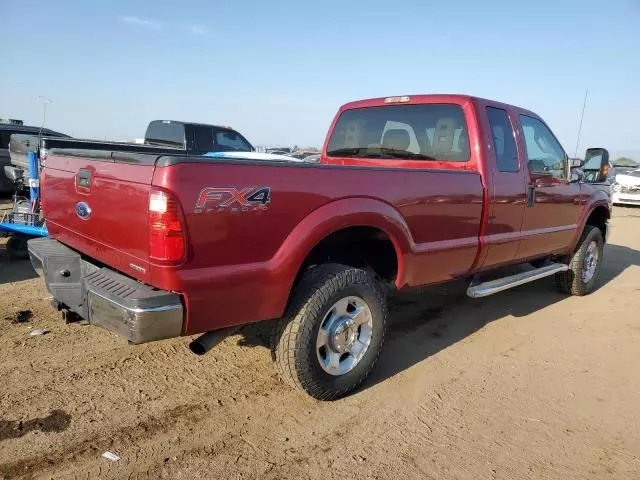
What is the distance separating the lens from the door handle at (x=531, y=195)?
4.43 meters

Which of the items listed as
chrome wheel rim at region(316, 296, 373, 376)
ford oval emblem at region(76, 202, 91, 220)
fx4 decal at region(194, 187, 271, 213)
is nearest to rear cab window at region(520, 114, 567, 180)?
chrome wheel rim at region(316, 296, 373, 376)

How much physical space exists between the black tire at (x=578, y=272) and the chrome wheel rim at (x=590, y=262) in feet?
0.13

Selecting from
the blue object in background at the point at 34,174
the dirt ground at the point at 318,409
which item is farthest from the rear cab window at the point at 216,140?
the dirt ground at the point at 318,409

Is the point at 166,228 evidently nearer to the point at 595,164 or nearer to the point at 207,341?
the point at 207,341

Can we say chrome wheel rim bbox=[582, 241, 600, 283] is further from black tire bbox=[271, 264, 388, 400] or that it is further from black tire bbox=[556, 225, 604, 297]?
black tire bbox=[271, 264, 388, 400]

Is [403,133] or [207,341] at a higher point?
[403,133]

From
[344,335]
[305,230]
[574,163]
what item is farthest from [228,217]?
[574,163]

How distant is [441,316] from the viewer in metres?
4.88

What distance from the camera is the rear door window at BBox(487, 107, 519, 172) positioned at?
4195 millimetres

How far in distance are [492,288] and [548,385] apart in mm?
895

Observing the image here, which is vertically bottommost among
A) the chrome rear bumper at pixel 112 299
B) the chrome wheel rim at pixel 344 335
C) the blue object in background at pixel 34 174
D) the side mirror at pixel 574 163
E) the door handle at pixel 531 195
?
the chrome wheel rim at pixel 344 335

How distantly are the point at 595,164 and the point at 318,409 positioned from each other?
171 inches

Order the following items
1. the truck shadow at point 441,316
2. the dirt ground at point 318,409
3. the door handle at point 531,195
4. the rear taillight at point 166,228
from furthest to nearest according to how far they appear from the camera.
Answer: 1. the door handle at point 531,195
2. the truck shadow at point 441,316
3. the dirt ground at point 318,409
4. the rear taillight at point 166,228

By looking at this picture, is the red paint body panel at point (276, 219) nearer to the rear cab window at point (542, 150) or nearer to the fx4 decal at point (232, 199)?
the fx4 decal at point (232, 199)
